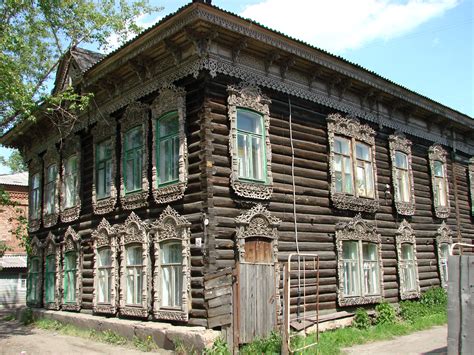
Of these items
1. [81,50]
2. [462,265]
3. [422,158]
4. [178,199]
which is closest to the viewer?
→ [462,265]

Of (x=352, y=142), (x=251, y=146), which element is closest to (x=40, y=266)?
(x=251, y=146)

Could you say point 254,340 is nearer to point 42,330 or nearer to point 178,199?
point 178,199

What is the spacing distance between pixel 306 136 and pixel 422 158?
6.81 m

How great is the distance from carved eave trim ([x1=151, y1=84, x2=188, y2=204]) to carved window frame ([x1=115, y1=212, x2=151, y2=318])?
Answer: 1139 millimetres

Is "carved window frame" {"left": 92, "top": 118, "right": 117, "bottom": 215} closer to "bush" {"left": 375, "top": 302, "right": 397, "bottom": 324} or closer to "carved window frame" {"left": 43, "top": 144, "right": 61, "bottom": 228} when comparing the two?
"carved window frame" {"left": 43, "top": 144, "right": 61, "bottom": 228}

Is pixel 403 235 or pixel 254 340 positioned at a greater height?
pixel 403 235

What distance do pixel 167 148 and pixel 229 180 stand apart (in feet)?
7.19

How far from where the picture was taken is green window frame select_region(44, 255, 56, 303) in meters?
18.5

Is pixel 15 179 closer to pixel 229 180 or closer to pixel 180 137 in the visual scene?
pixel 180 137

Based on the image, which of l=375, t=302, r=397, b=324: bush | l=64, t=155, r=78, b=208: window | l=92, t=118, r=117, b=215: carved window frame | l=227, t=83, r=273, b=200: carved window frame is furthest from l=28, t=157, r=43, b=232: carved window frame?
l=375, t=302, r=397, b=324: bush

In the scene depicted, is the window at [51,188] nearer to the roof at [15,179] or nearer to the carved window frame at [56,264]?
the carved window frame at [56,264]

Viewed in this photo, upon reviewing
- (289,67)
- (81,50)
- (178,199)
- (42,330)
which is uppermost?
(81,50)

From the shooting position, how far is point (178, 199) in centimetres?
1238

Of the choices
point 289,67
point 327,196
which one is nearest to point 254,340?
point 327,196
